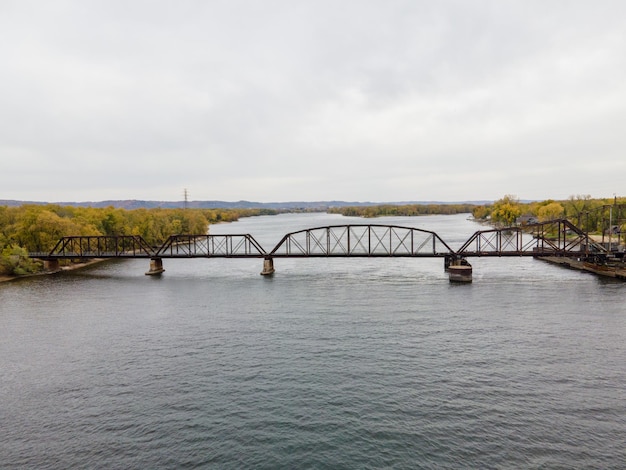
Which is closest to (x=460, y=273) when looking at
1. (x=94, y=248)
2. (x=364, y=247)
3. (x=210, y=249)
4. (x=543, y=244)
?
(x=364, y=247)

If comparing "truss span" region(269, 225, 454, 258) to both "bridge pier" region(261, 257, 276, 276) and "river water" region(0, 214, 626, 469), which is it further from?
"river water" region(0, 214, 626, 469)

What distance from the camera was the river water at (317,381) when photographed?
2258cm

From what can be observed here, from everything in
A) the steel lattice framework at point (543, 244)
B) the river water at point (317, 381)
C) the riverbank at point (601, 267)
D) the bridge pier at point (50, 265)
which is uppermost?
the steel lattice framework at point (543, 244)

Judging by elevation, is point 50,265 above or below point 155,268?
above

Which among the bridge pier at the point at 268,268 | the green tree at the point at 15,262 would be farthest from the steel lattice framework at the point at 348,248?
the green tree at the point at 15,262

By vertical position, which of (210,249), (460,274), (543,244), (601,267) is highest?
(543,244)

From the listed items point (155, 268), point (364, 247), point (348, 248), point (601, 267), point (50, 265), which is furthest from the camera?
point (364, 247)

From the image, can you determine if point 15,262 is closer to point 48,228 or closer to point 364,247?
point 48,228

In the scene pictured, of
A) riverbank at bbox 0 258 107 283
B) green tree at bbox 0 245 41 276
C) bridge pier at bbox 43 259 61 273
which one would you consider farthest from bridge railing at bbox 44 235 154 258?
green tree at bbox 0 245 41 276

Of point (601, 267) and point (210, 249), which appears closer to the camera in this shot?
point (601, 267)

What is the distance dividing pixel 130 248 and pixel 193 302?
82.4m

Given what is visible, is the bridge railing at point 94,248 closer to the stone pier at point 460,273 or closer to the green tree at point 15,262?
the green tree at point 15,262

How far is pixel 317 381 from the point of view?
30797 mm

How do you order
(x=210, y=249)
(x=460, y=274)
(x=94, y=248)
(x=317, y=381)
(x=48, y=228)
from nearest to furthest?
(x=317, y=381), (x=460, y=274), (x=48, y=228), (x=94, y=248), (x=210, y=249)
